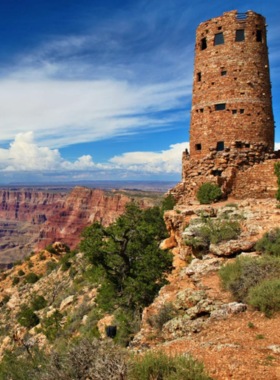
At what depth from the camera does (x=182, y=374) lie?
4.67 m

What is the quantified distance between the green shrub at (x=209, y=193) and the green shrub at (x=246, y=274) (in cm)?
1003

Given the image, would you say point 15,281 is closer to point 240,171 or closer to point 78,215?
point 240,171

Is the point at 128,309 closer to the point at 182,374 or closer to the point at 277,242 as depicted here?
the point at 277,242

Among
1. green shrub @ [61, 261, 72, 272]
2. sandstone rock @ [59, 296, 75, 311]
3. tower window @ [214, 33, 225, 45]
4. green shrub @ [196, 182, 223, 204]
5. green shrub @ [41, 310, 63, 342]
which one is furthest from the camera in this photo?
green shrub @ [61, 261, 72, 272]

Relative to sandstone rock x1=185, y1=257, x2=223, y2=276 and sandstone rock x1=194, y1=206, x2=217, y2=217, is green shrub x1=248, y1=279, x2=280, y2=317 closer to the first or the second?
sandstone rock x1=185, y1=257, x2=223, y2=276

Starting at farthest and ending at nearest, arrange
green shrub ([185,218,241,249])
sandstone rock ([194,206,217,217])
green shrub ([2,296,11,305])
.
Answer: green shrub ([2,296,11,305]) → sandstone rock ([194,206,217,217]) → green shrub ([185,218,241,249])

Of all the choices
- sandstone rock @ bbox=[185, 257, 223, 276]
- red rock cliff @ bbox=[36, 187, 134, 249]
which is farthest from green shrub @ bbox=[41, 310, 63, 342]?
red rock cliff @ bbox=[36, 187, 134, 249]

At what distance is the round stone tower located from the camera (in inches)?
817

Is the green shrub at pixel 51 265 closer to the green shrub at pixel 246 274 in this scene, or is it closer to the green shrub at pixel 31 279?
the green shrub at pixel 31 279

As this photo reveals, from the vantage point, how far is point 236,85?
2073cm

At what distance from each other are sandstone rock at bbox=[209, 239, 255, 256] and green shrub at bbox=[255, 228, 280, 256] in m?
0.40

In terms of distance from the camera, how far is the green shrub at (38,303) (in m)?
28.5

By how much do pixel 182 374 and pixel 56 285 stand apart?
1233 inches

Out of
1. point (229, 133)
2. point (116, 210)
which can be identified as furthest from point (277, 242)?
point (116, 210)
